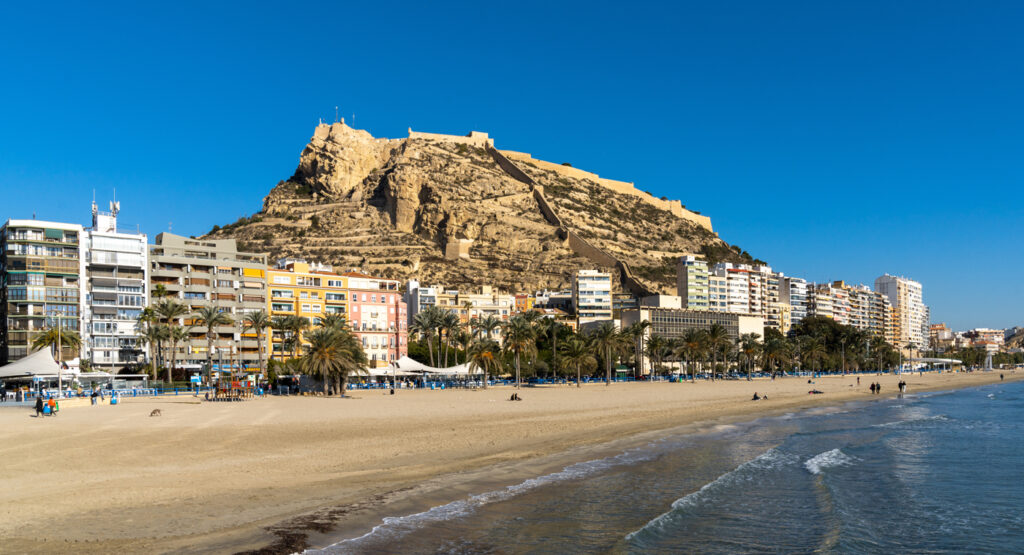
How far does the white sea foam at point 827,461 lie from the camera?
2488 centimetres

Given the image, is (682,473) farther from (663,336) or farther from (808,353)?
(808,353)

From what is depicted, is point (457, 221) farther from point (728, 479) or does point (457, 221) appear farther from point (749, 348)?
point (728, 479)

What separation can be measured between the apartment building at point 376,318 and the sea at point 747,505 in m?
58.8

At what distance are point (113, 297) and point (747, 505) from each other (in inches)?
2811

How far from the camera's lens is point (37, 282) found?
70.4 meters

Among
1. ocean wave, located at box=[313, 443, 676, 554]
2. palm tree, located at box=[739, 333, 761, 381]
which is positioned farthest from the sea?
palm tree, located at box=[739, 333, 761, 381]

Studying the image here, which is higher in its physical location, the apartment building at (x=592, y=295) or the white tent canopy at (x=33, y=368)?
the apartment building at (x=592, y=295)

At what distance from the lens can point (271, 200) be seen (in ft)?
583

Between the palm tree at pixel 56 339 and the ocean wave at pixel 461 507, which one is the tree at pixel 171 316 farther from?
the ocean wave at pixel 461 507

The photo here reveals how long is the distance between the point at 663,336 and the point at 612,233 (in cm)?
6201

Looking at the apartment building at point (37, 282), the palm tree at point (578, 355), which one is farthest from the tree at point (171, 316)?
the palm tree at point (578, 355)

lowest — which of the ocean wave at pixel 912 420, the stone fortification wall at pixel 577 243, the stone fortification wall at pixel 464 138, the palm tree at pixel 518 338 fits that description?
the ocean wave at pixel 912 420

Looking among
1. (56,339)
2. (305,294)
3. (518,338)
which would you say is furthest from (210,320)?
(518,338)

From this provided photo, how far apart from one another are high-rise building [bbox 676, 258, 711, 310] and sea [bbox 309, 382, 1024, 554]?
11410 centimetres
